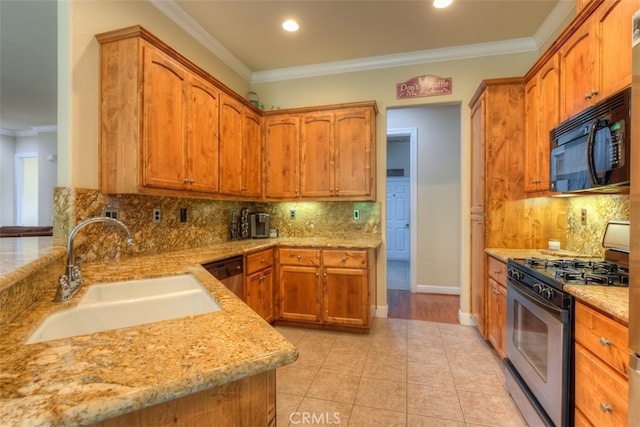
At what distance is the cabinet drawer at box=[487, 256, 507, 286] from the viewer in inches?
89.3

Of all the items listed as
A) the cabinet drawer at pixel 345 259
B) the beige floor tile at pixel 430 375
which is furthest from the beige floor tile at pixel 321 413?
the cabinet drawer at pixel 345 259

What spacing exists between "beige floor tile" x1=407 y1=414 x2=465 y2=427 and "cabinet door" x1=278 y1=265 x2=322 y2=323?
1.39 m

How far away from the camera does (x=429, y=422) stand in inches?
68.9

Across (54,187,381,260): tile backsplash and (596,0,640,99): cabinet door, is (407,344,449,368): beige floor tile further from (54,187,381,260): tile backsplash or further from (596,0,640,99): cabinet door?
(596,0,640,99): cabinet door

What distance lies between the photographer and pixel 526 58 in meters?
3.11

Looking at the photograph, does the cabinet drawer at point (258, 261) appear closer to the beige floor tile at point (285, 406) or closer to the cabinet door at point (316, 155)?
the cabinet door at point (316, 155)

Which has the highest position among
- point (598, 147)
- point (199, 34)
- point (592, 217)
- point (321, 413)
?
point (199, 34)

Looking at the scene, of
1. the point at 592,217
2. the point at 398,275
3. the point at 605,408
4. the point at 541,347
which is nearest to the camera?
the point at 605,408

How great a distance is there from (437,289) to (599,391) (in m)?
3.44

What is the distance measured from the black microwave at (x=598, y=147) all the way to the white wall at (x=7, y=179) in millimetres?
9161

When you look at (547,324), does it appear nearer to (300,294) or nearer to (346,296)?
(346,296)

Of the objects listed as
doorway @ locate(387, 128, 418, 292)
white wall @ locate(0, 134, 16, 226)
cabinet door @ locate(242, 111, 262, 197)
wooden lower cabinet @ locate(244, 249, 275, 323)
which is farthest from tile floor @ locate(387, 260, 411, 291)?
white wall @ locate(0, 134, 16, 226)

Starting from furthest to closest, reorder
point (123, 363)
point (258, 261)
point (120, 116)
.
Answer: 1. point (258, 261)
2. point (120, 116)
3. point (123, 363)

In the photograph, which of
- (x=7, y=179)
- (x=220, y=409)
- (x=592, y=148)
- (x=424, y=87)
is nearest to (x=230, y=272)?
(x=220, y=409)
